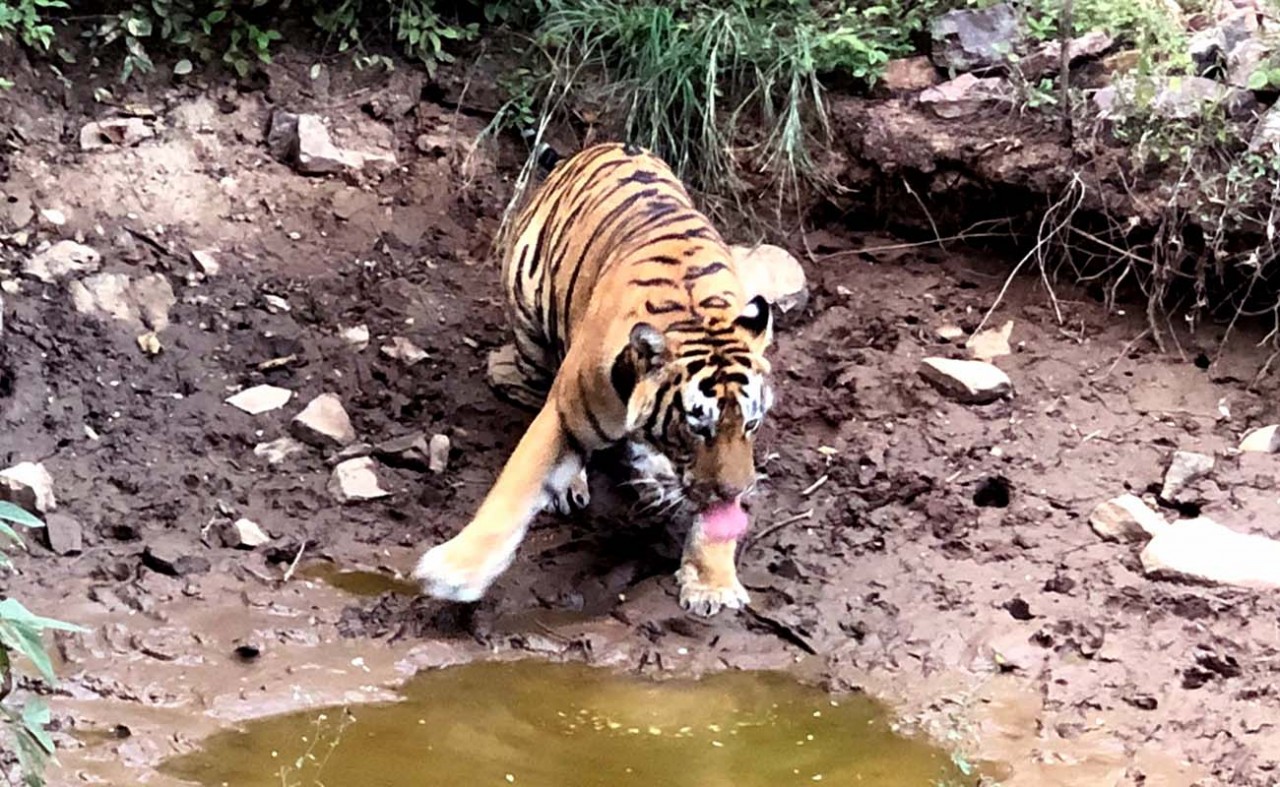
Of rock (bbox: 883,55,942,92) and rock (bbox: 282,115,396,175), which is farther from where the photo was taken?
rock (bbox: 282,115,396,175)

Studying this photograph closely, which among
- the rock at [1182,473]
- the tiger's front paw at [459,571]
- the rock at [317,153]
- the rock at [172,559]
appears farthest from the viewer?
the rock at [317,153]

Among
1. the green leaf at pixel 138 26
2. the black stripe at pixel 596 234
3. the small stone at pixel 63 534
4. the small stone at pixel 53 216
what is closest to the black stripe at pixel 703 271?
the black stripe at pixel 596 234

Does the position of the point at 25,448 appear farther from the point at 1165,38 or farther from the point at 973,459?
the point at 1165,38

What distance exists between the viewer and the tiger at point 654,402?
3.97m

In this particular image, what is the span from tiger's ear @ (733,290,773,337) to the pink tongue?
0.51 m

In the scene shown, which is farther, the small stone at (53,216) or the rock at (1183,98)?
the small stone at (53,216)

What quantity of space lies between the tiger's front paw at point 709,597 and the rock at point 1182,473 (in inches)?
56.0

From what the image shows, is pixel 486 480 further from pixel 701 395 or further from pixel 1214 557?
pixel 1214 557

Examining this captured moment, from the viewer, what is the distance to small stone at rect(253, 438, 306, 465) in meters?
4.73

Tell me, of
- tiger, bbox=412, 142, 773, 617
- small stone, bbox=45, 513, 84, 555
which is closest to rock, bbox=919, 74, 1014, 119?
tiger, bbox=412, 142, 773, 617

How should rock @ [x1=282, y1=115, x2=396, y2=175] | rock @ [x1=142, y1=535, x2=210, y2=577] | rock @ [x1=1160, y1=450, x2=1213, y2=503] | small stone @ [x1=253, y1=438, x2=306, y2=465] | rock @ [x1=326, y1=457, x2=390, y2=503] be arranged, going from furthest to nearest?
rock @ [x1=282, y1=115, x2=396, y2=175]
small stone @ [x1=253, y1=438, x2=306, y2=465]
rock @ [x1=326, y1=457, x2=390, y2=503]
rock @ [x1=1160, y1=450, x2=1213, y2=503]
rock @ [x1=142, y1=535, x2=210, y2=577]

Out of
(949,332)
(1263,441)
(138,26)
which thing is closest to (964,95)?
(949,332)

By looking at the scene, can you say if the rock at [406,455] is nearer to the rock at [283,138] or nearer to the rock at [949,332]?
the rock at [283,138]

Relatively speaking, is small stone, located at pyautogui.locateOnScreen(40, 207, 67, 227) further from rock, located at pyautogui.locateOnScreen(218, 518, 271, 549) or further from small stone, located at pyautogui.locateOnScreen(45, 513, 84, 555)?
rock, located at pyautogui.locateOnScreen(218, 518, 271, 549)
